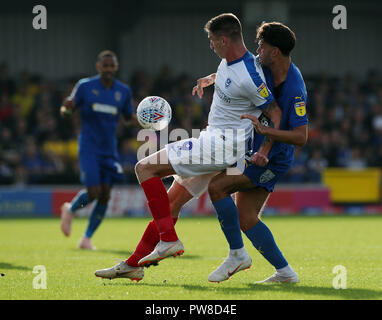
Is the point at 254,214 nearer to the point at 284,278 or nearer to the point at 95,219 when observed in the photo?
the point at 284,278

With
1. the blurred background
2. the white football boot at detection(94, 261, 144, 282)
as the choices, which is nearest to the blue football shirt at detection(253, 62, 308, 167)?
the white football boot at detection(94, 261, 144, 282)

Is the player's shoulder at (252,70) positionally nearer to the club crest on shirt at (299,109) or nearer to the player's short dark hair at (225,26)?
the player's short dark hair at (225,26)

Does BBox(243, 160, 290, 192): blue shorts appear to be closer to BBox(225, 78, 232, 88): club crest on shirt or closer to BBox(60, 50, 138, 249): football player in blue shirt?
BBox(225, 78, 232, 88): club crest on shirt

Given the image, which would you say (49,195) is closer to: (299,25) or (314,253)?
(314,253)

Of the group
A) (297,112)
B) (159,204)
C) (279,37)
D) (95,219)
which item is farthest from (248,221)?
(95,219)

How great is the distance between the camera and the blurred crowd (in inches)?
695

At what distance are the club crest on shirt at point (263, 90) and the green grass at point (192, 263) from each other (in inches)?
60.1

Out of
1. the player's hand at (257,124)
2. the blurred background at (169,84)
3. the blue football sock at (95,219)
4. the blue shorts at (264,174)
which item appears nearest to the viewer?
the player's hand at (257,124)

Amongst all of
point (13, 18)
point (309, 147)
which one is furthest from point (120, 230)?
point (13, 18)

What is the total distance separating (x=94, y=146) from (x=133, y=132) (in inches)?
394

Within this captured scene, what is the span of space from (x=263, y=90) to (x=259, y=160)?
554 mm

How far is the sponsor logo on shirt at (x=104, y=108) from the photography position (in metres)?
10.0

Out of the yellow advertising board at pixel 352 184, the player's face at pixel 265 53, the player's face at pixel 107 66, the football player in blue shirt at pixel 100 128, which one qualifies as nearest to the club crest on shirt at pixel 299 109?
the player's face at pixel 265 53

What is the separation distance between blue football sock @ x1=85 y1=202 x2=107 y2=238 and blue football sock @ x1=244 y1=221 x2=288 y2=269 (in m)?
4.09
